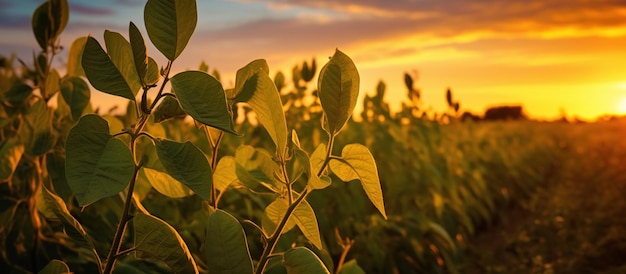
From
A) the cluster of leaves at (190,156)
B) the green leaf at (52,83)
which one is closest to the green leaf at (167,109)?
the cluster of leaves at (190,156)

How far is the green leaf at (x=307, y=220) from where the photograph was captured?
0.86 meters

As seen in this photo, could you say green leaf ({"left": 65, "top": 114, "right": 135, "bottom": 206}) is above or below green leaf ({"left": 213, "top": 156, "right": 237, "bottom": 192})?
above

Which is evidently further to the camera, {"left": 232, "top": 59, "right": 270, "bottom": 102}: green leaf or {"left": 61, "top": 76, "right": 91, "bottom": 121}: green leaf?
{"left": 61, "top": 76, "right": 91, "bottom": 121}: green leaf

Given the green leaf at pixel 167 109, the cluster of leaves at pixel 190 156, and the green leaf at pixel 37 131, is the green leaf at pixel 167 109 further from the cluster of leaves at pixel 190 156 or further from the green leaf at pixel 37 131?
the green leaf at pixel 37 131

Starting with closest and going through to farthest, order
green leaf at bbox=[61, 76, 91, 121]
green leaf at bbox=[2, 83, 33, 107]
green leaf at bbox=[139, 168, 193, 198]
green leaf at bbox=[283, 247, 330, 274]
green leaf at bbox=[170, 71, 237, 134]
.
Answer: green leaf at bbox=[170, 71, 237, 134], green leaf at bbox=[283, 247, 330, 274], green leaf at bbox=[139, 168, 193, 198], green leaf at bbox=[61, 76, 91, 121], green leaf at bbox=[2, 83, 33, 107]

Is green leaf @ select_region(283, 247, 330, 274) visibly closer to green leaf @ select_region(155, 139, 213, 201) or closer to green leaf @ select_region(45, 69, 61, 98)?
green leaf @ select_region(155, 139, 213, 201)

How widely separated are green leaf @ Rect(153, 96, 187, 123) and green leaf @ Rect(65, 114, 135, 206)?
0.19ft

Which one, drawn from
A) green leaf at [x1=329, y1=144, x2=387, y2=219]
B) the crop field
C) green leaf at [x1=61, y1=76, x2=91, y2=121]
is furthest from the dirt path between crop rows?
green leaf at [x1=329, y1=144, x2=387, y2=219]

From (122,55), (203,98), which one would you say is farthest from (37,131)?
(203,98)

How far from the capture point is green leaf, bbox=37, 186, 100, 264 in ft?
2.83

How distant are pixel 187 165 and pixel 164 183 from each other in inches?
8.6

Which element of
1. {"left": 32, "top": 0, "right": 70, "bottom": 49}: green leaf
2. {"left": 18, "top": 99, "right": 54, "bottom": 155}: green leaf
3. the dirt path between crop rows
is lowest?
the dirt path between crop rows

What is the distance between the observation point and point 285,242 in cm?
166

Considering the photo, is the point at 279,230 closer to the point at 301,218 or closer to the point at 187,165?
the point at 301,218
